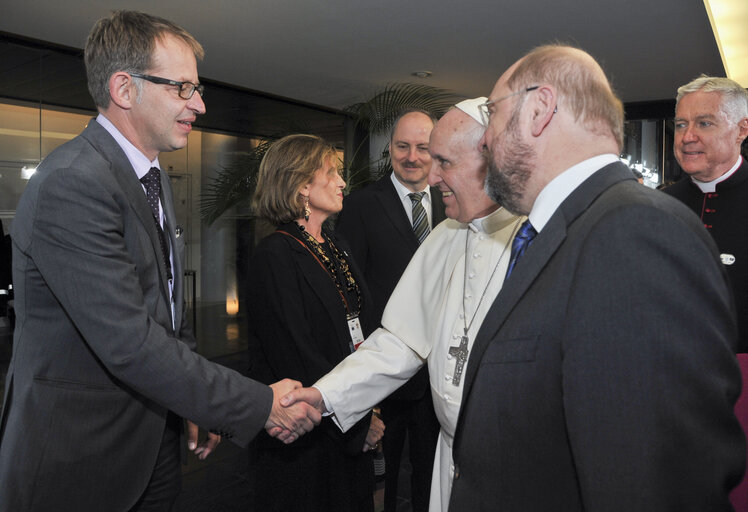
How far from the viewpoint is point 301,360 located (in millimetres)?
2322

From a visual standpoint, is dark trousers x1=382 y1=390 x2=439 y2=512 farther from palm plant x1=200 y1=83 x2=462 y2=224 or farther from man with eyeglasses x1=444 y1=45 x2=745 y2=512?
palm plant x1=200 y1=83 x2=462 y2=224

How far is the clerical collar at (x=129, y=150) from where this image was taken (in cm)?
170

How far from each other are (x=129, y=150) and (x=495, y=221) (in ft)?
3.80

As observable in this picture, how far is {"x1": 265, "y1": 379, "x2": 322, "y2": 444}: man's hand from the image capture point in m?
1.93

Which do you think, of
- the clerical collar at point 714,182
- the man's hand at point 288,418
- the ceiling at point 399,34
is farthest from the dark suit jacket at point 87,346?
the ceiling at point 399,34

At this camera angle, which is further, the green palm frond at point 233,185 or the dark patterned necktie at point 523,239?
the green palm frond at point 233,185

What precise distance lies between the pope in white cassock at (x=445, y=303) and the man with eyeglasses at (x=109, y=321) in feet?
1.15

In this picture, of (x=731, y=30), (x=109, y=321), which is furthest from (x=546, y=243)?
(x=731, y=30)

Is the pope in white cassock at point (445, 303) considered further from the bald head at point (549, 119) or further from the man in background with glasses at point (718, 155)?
the man in background with glasses at point (718, 155)

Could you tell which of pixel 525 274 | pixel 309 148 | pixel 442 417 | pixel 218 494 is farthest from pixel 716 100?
pixel 218 494

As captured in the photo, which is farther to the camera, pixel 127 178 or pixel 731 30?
pixel 731 30

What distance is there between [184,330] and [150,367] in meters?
0.49

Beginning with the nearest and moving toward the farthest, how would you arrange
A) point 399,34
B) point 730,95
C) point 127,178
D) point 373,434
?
point 127,178 → point 373,434 → point 730,95 → point 399,34

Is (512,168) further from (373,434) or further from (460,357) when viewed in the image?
(373,434)
